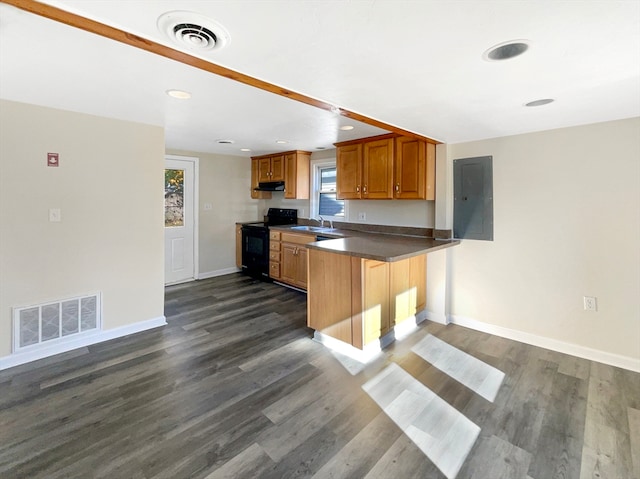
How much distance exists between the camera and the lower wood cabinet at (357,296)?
2713 millimetres

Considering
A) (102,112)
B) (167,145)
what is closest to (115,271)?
(102,112)

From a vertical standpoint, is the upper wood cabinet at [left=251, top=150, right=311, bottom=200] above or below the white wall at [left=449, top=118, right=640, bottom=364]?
above

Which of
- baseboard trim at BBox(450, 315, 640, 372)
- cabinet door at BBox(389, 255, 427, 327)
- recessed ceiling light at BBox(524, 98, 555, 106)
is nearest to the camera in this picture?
recessed ceiling light at BBox(524, 98, 555, 106)

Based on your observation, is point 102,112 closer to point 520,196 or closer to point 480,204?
point 480,204

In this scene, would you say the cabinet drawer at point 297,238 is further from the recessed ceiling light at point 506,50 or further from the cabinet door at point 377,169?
the recessed ceiling light at point 506,50

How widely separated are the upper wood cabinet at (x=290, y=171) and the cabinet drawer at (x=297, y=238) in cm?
72

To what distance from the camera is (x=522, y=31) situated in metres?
1.30

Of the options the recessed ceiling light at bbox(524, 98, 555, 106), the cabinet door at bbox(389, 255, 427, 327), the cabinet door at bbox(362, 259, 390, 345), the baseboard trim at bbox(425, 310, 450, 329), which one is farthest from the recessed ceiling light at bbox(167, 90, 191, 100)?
the baseboard trim at bbox(425, 310, 450, 329)

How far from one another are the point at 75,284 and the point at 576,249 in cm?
453

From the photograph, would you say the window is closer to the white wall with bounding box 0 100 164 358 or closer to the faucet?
the faucet

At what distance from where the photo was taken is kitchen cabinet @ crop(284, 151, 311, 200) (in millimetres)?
5062

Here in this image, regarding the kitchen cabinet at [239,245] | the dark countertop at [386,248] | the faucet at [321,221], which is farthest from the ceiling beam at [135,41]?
the kitchen cabinet at [239,245]

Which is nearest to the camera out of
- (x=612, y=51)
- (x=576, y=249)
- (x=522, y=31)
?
(x=522, y=31)

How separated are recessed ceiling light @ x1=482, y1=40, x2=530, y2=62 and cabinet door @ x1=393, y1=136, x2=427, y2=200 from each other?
6.23ft
